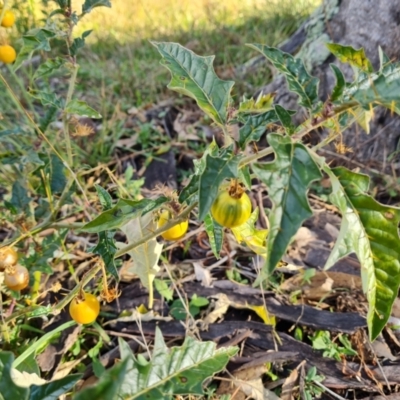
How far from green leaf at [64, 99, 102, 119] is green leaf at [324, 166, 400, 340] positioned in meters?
0.67

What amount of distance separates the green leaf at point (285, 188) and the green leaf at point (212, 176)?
7cm

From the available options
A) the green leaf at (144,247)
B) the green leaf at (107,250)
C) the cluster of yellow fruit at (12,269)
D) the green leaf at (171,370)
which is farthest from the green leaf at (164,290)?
the green leaf at (171,370)

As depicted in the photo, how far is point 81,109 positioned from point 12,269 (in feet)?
1.39

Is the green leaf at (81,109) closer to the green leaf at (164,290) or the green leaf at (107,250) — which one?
the green leaf at (107,250)

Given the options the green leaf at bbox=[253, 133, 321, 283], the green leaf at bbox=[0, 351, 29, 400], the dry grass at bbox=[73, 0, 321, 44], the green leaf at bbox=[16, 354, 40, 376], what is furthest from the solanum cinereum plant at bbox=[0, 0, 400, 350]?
the dry grass at bbox=[73, 0, 321, 44]

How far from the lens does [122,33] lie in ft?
13.2

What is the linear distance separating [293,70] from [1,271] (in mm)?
812

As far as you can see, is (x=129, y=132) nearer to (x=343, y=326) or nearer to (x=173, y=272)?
(x=173, y=272)

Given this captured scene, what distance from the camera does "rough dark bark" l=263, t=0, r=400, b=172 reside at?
1.94 m

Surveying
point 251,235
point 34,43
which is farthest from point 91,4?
point 251,235

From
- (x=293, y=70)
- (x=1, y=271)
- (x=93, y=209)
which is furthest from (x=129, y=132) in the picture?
(x=293, y=70)

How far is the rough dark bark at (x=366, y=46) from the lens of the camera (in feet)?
6.37

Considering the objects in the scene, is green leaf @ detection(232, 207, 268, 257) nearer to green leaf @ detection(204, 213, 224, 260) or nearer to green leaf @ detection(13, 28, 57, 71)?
green leaf @ detection(204, 213, 224, 260)

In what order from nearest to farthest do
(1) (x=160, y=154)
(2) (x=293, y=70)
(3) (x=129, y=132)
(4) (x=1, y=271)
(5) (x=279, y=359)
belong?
(2) (x=293, y=70)
(4) (x=1, y=271)
(5) (x=279, y=359)
(1) (x=160, y=154)
(3) (x=129, y=132)
